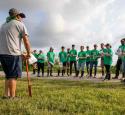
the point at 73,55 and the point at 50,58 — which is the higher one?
the point at 73,55

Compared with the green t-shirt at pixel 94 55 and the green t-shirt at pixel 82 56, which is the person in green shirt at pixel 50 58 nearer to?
the green t-shirt at pixel 82 56

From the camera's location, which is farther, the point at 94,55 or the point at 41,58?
the point at 41,58

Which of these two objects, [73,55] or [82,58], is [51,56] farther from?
[82,58]

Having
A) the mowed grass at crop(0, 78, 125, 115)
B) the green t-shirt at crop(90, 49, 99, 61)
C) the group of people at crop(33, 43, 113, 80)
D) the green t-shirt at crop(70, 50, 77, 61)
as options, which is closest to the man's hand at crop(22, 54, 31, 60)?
the mowed grass at crop(0, 78, 125, 115)

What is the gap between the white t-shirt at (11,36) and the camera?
34.2ft

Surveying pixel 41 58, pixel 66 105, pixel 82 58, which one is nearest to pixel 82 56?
pixel 82 58

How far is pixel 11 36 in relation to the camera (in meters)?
10.5

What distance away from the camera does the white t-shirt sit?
10.4 metres

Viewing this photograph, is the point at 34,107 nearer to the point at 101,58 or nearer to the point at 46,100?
the point at 46,100

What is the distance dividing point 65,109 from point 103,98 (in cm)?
255

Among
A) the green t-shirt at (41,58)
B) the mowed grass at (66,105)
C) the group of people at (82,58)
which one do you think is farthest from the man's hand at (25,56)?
the green t-shirt at (41,58)

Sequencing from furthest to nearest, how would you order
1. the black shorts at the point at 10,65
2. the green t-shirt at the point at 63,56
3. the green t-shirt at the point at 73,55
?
the green t-shirt at the point at 63,56 → the green t-shirt at the point at 73,55 → the black shorts at the point at 10,65

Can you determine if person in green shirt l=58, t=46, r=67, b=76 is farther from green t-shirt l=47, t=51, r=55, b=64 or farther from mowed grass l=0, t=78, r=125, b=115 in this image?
mowed grass l=0, t=78, r=125, b=115

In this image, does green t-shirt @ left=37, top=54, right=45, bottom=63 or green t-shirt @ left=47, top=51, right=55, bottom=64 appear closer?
green t-shirt @ left=47, top=51, right=55, bottom=64
